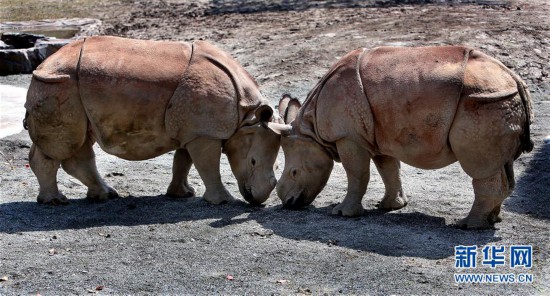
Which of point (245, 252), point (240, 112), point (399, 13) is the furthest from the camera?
point (399, 13)

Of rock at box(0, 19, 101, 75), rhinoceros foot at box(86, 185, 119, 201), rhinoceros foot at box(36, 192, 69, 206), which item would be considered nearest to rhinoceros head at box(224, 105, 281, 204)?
rhinoceros foot at box(86, 185, 119, 201)

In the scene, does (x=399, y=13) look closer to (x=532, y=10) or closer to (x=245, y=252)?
(x=532, y=10)

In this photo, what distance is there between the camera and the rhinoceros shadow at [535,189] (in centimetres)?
957

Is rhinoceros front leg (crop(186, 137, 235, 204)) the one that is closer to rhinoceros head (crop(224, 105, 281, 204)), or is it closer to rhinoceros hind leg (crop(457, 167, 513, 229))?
rhinoceros head (crop(224, 105, 281, 204))

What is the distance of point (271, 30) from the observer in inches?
747

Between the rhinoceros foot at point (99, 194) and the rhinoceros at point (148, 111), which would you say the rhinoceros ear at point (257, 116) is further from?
the rhinoceros foot at point (99, 194)

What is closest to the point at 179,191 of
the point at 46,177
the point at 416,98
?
the point at 46,177

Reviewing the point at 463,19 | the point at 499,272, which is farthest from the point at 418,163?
the point at 463,19

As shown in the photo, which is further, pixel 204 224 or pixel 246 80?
pixel 246 80

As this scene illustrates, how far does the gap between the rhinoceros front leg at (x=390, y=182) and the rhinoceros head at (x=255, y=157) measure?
1062mm

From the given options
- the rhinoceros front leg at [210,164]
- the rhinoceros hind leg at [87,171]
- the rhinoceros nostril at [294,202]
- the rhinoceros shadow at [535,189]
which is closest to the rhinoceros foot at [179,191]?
the rhinoceros front leg at [210,164]

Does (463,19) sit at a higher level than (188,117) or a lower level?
lower

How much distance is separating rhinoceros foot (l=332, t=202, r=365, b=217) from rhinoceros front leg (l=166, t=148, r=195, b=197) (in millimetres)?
1666

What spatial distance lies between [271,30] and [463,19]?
3.69 metres
